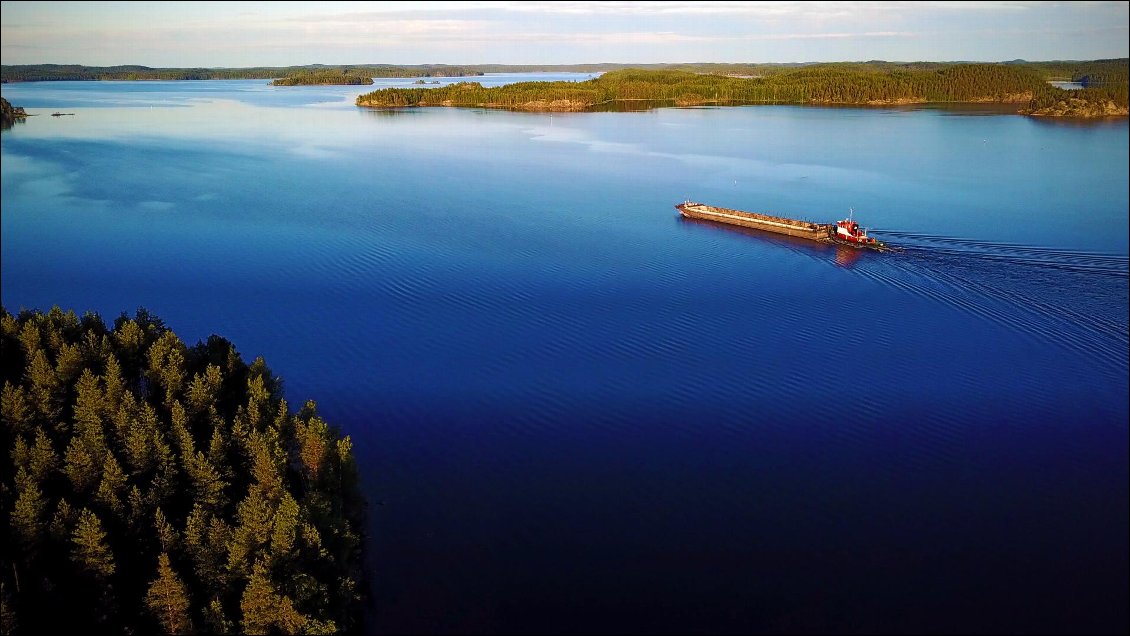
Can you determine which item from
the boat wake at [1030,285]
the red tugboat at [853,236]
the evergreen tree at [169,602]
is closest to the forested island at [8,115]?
the red tugboat at [853,236]

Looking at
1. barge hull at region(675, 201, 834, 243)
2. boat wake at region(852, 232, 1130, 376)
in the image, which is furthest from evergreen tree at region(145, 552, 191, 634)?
barge hull at region(675, 201, 834, 243)

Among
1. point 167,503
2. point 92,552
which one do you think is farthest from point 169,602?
point 167,503

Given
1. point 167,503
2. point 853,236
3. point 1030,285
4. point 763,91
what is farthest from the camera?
point 763,91

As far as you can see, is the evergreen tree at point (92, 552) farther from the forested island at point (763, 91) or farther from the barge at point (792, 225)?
the forested island at point (763, 91)

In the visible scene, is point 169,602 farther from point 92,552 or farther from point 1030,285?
point 1030,285

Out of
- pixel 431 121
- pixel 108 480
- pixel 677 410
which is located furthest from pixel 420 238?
pixel 431 121

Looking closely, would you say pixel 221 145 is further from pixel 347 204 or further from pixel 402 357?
pixel 402 357

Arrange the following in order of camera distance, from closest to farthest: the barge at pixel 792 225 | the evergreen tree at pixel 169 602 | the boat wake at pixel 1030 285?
1. the evergreen tree at pixel 169 602
2. the boat wake at pixel 1030 285
3. the barge at pixel 792 225
